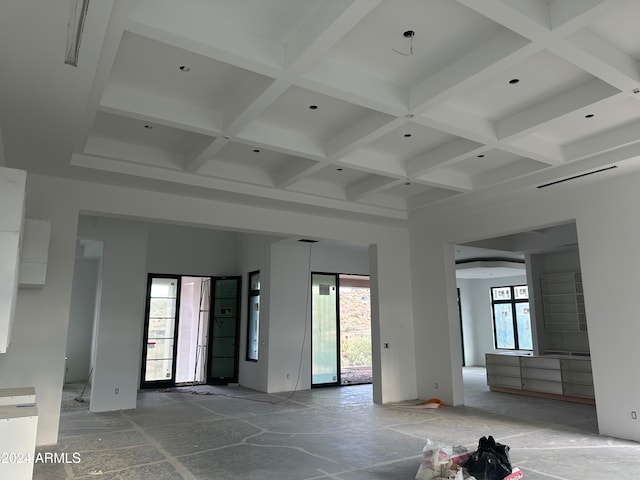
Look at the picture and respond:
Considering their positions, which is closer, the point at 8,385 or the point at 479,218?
the point at 8,385

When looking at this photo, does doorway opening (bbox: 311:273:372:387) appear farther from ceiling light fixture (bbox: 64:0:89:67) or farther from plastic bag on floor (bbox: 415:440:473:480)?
ceiling light fixture (bbox: 64:0:89:67)

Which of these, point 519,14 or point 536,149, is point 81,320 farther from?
point 519,14

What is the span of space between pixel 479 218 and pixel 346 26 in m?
5.01

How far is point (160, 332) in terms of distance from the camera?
982 cm

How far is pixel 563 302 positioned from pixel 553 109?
717cm

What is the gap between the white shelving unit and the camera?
9.84 metres

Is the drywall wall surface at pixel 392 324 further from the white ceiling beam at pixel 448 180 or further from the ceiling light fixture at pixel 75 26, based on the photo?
the ceiling light fixture at pixel 75 26

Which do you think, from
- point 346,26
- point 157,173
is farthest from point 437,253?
point 346,26

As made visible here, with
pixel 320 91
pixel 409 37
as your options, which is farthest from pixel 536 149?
pixel 320 91

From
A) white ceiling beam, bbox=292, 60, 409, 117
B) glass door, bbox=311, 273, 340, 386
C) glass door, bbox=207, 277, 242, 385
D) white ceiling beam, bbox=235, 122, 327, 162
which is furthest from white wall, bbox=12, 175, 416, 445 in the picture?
white ceiling beam, bbox=292, 60, 409, 117

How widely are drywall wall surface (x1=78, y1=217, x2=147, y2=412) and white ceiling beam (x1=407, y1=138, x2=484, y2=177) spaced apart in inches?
179

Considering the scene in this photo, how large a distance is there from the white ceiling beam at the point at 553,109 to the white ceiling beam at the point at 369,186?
5.45 ft

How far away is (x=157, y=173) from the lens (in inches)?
219

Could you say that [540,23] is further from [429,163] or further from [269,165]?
[269,165]
